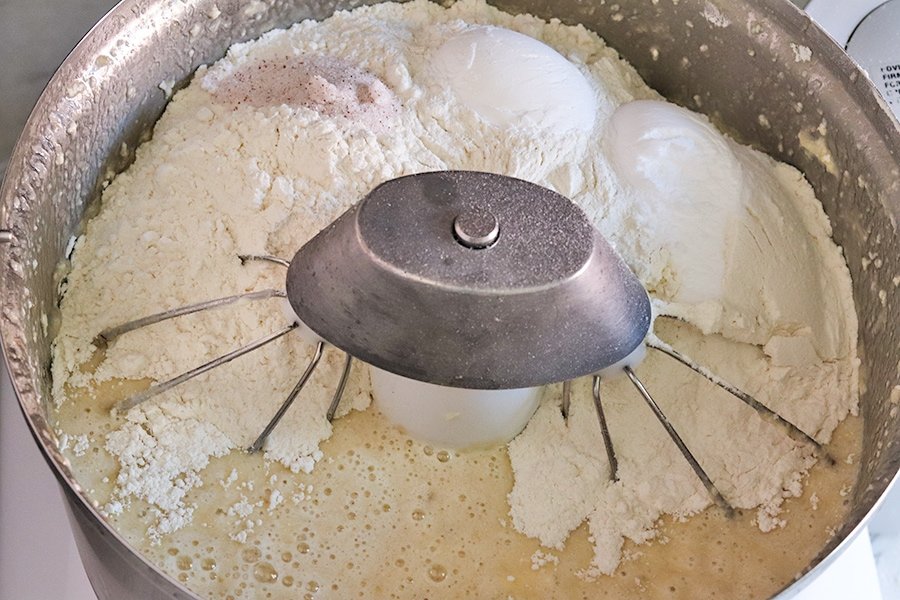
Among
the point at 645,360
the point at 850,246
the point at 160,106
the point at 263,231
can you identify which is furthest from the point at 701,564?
the point at 160,106

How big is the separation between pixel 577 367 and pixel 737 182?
300 mm

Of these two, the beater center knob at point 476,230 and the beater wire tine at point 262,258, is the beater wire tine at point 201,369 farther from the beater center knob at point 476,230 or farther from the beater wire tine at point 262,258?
the beater center knob at point 476,230

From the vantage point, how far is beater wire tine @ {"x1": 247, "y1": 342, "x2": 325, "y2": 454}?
690 millimetres

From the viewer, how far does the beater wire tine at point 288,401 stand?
2.27ft

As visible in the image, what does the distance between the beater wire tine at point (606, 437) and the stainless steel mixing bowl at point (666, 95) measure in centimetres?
17

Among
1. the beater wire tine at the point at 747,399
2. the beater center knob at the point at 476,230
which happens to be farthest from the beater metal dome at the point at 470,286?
the beater wire tine at the point at 747,399

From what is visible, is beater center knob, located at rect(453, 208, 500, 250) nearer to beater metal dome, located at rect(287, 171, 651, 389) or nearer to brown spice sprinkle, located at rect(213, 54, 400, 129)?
beater metal dome, located at rect(287, 171, 651, 389)

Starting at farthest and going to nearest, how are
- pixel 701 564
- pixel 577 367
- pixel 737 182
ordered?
1. pixel 737 182
2. pixel 701 564
3. pixel 577 367

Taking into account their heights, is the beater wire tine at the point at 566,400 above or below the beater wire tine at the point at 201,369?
below

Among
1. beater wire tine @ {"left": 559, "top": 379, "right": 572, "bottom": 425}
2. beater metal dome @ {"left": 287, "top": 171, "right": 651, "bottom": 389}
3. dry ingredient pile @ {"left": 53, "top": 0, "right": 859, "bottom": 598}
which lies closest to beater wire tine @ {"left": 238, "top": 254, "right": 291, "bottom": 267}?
dry ingredient pile @ {"left": 53, "top": 0, "right": 859, "bottom": 598}

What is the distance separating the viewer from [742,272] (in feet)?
2.61

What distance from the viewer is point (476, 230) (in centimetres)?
57

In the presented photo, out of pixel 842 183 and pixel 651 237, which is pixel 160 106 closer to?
pixel 651 237

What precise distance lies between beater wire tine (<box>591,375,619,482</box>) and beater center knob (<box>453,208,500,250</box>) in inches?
6.8
